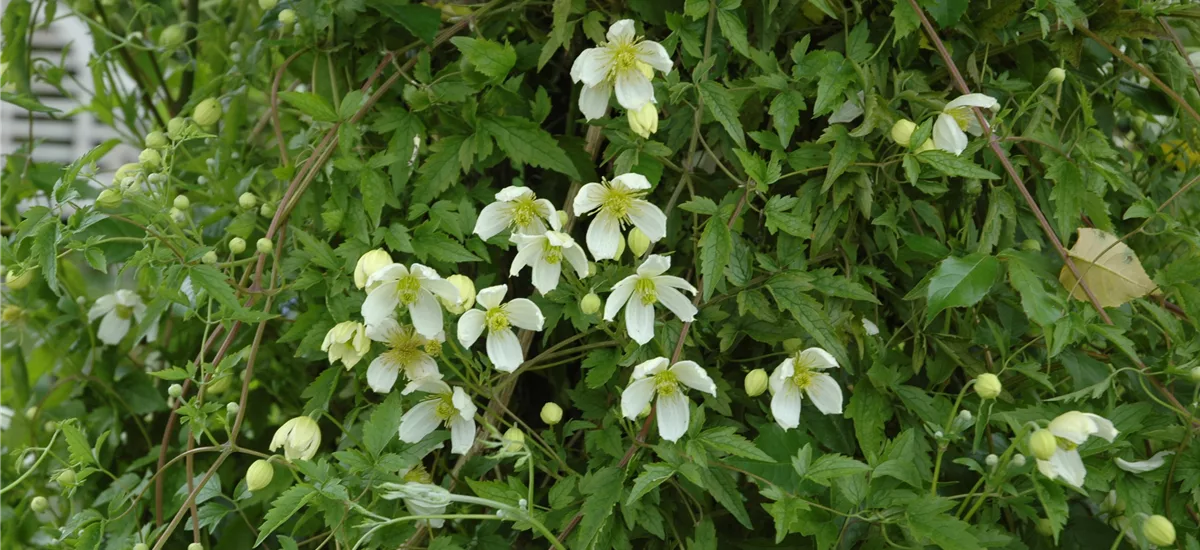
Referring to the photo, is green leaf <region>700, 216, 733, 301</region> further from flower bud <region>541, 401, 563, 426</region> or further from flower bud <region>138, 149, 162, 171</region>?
flower bud <region>138, 149, 162, 171</region>

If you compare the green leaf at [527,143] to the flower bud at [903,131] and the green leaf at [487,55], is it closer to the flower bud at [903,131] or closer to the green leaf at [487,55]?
the green leaf at [487,55]

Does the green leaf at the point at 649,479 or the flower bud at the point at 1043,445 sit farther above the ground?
the flower bud at the point at 1043,445

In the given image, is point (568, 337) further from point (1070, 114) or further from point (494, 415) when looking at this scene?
point (1070, 114)

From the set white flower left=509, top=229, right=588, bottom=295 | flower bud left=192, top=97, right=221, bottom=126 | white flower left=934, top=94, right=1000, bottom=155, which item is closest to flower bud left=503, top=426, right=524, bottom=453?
white flower left=509, top=229, right=588, bottom=295

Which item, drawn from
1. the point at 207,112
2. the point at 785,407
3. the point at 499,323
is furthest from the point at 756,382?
the point at 207,112

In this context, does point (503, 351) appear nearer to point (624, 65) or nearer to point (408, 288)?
point (408, 288)

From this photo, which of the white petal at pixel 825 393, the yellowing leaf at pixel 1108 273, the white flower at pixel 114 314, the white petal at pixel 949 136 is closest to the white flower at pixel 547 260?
the white petal at pixel 825 393

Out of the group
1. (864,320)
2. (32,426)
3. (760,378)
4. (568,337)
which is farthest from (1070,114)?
(32,426)
